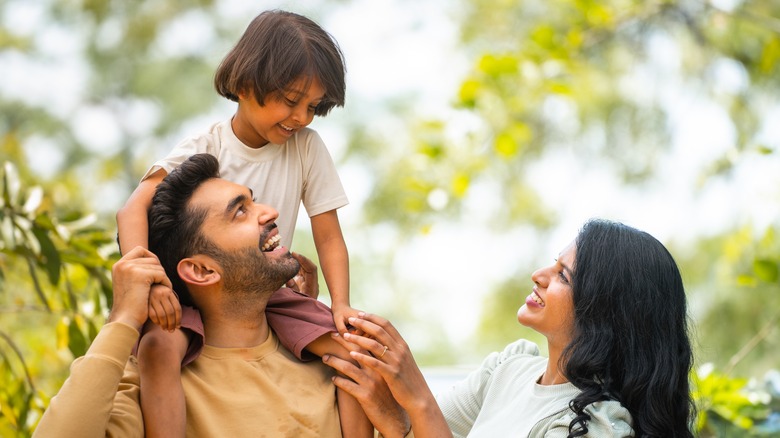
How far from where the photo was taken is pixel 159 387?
5.95 feet

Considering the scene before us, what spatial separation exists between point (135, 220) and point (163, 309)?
0.25m

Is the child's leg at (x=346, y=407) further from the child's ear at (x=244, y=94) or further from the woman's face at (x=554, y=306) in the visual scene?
the child's ear at (x=244, y=94)

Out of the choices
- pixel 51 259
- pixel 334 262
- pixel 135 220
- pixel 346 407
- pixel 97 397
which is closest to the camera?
pixel 97 397

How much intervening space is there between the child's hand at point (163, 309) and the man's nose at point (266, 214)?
0.90 ft

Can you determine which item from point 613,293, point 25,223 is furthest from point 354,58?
point 613,293

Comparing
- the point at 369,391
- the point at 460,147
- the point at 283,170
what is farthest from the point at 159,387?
the point at 460,147

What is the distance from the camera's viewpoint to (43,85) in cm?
756

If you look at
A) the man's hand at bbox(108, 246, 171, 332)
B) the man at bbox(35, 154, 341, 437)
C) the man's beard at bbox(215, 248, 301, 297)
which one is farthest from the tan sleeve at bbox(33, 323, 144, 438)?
the man's beard at bbox(215, 248, 301, 297)

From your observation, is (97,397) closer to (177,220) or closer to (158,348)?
(158,348)

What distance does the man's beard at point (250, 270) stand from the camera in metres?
1.94

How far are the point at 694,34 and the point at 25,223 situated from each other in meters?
4.02

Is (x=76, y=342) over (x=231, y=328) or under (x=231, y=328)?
under

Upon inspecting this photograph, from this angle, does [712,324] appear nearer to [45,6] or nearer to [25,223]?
[25,223]

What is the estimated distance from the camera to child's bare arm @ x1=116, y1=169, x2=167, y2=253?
1899 millimetres
